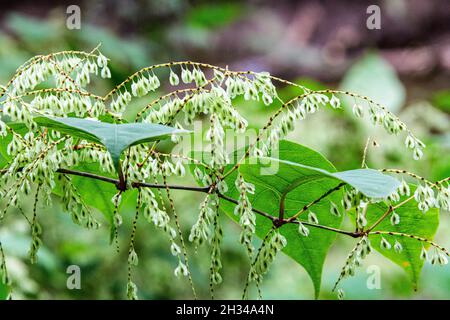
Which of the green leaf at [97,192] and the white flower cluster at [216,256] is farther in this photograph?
the green leaf at [97,192]

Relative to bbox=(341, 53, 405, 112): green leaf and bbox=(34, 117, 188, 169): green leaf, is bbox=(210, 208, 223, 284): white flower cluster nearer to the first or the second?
bbox=(34, 117, 188, 169): green leaf

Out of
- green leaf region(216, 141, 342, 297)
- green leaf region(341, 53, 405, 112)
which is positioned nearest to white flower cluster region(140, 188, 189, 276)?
green leaf region(216, 141, 342, 297)

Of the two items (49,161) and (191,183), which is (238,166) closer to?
(49,161)

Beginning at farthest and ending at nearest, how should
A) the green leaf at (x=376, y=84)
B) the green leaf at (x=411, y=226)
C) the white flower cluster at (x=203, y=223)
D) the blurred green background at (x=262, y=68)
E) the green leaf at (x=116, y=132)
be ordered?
the green leaf at (x=376, y=84), the blurred green background at (x=262, y=68), the green leaf at (x=411, y=226), the white flower cluster at (x=203, y=223), the green leaf at (x=116, y=132)

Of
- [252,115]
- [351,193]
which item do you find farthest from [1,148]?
[252,115]

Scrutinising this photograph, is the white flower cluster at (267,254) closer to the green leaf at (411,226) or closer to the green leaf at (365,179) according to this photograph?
the green leaf at (365,179)

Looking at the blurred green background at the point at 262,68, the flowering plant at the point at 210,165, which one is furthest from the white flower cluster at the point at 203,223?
the blurred green background at the point at 262,68

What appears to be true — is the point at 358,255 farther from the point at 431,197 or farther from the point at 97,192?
the point at 97,192

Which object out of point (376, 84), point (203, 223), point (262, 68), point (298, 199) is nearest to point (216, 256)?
point (203, 223)
